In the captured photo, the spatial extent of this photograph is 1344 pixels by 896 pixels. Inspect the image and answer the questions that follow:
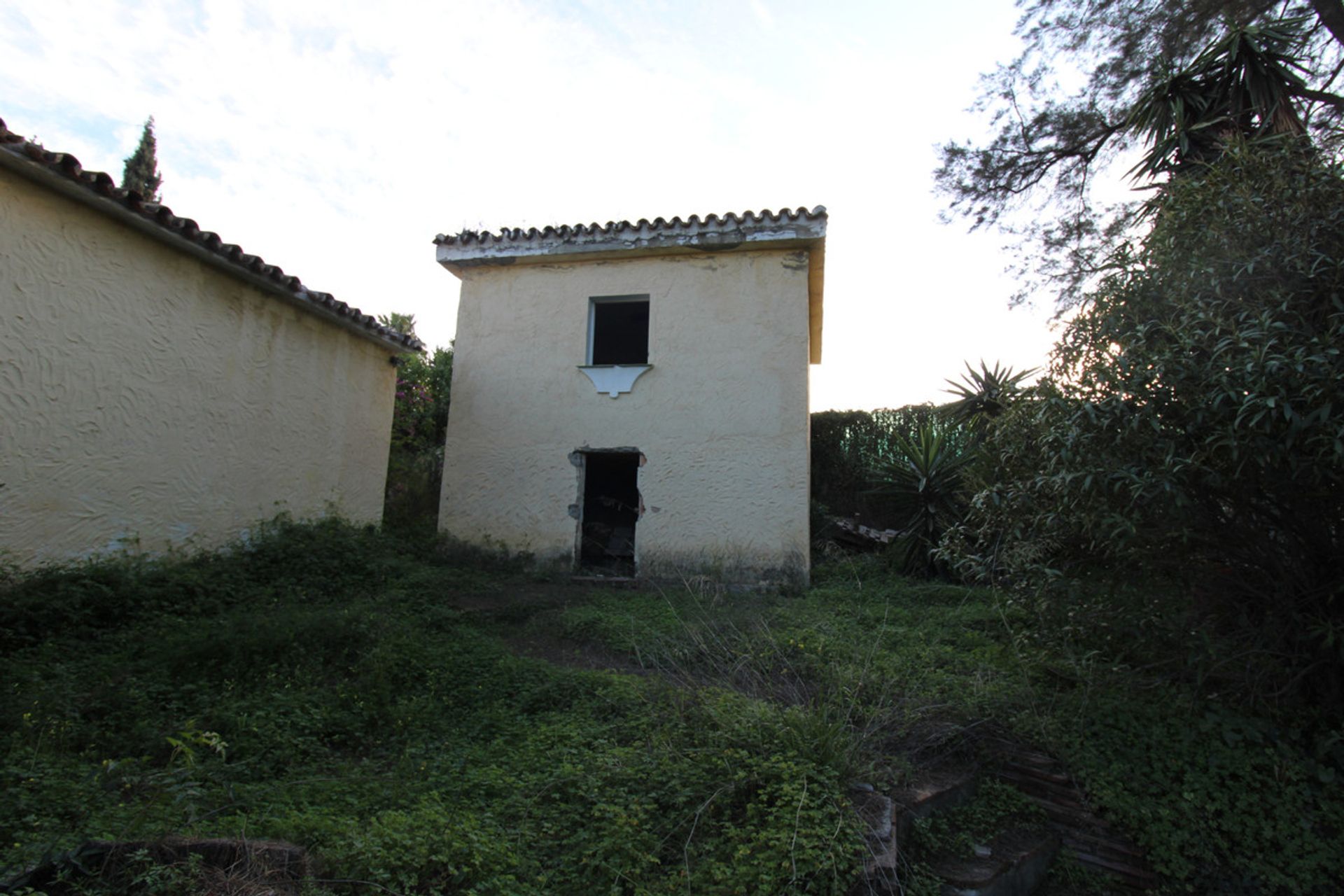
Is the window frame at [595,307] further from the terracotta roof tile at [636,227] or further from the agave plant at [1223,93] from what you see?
the agave plant at [1223,93]

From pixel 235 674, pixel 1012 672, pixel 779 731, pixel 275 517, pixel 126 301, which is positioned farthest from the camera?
pixel 275 517

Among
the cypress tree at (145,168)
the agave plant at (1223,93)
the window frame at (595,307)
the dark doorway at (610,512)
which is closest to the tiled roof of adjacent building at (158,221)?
the window frame at (595,307)

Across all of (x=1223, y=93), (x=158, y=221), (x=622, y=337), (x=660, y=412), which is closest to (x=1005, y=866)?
(x=1223, y=93)

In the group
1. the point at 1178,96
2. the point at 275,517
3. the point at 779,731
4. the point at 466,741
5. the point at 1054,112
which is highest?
the point at 1054,112

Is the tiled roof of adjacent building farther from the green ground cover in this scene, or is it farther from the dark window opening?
the dark window opening

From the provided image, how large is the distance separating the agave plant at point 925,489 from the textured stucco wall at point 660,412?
2.07 m

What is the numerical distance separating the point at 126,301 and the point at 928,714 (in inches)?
279

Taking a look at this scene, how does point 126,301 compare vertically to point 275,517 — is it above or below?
above

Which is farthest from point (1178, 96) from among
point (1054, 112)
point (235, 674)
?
point (235, 674)

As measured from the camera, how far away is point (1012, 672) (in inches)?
185

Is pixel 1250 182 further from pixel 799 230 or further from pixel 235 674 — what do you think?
pixel 235 674

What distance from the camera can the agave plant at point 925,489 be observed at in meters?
9.34

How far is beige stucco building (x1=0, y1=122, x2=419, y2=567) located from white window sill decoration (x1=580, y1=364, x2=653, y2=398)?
9.48 ft

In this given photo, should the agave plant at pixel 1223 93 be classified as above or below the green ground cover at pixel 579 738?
above
